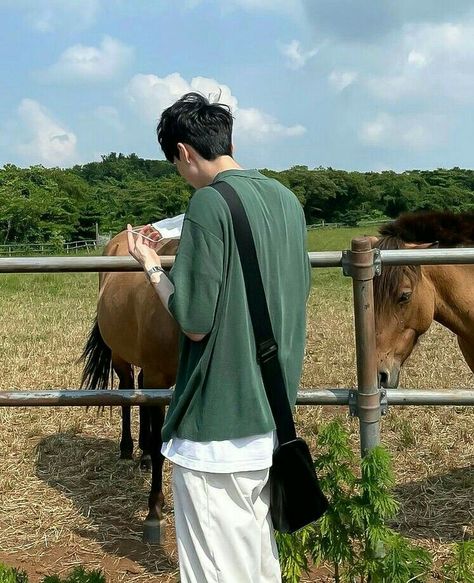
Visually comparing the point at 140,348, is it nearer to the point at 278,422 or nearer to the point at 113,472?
the point at 113,472

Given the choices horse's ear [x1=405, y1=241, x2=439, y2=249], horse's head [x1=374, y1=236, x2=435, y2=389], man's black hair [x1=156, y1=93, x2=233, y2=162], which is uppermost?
man's black hair [x1=156, y1=93, x2=233, y2=162]

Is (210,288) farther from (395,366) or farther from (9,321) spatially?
(9,321)

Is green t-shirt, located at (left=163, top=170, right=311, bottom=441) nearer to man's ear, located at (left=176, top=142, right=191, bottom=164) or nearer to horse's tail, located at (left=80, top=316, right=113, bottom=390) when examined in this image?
man's ear, located at (left=176, top=142, right=191, bottom=164)

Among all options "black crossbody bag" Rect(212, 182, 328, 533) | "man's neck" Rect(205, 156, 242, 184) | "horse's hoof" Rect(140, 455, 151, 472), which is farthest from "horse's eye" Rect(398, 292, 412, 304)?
"horse's hoof" Rect(140, 455, 151, 472)

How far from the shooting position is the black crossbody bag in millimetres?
1726

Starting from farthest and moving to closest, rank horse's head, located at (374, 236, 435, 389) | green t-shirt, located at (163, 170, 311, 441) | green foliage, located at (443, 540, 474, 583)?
horse's head, located at (374, 236, 435, 389)
green foliage, located at (443, 540, 474, 583)
green t-shirt, located at (163, 170, 311, 441)

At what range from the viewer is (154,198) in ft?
211

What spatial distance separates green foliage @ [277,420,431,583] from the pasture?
0.92 metres

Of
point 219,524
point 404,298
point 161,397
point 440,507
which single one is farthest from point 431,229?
point 219,524

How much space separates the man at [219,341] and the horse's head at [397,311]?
1575 mm

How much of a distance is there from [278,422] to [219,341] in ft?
1.12

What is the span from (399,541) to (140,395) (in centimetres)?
126

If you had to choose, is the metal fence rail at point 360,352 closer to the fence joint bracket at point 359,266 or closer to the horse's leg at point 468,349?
the fence joint bracket at point 359,266

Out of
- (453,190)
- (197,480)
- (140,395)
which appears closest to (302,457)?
(197,480)
